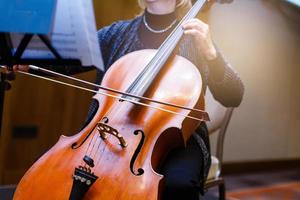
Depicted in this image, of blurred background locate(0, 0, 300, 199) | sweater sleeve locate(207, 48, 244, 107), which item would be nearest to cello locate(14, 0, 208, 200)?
sweater sleeve locate(207, 48, 244, 107)

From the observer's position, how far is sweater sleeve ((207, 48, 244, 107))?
1060 mm

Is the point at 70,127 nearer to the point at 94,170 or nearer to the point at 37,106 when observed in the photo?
the point at 37,106

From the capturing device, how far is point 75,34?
2.43 ft

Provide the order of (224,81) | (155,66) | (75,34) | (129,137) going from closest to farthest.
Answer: (75,34) < (129,137) < (155,66) < (224,81)

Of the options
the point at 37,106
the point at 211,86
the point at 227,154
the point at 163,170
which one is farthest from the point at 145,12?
the point at 227,154

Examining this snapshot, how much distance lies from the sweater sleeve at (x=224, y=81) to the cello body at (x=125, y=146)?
0.11 metres

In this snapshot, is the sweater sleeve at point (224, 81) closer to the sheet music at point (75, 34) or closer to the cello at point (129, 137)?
the cello at point (129, 137)

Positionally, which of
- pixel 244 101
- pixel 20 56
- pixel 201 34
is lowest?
pixel 244 101

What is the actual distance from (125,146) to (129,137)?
0.03 metres

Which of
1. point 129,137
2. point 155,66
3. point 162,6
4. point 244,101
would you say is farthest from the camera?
point 244,101

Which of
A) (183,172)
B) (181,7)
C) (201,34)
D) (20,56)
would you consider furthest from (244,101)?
(20,56)

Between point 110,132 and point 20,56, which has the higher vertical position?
point 20,56

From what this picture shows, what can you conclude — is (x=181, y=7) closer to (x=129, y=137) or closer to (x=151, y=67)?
(x=151, y=67)

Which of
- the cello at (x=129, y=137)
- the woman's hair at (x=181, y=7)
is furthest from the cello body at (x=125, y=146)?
the woman's hair at (x=181, y=7)
